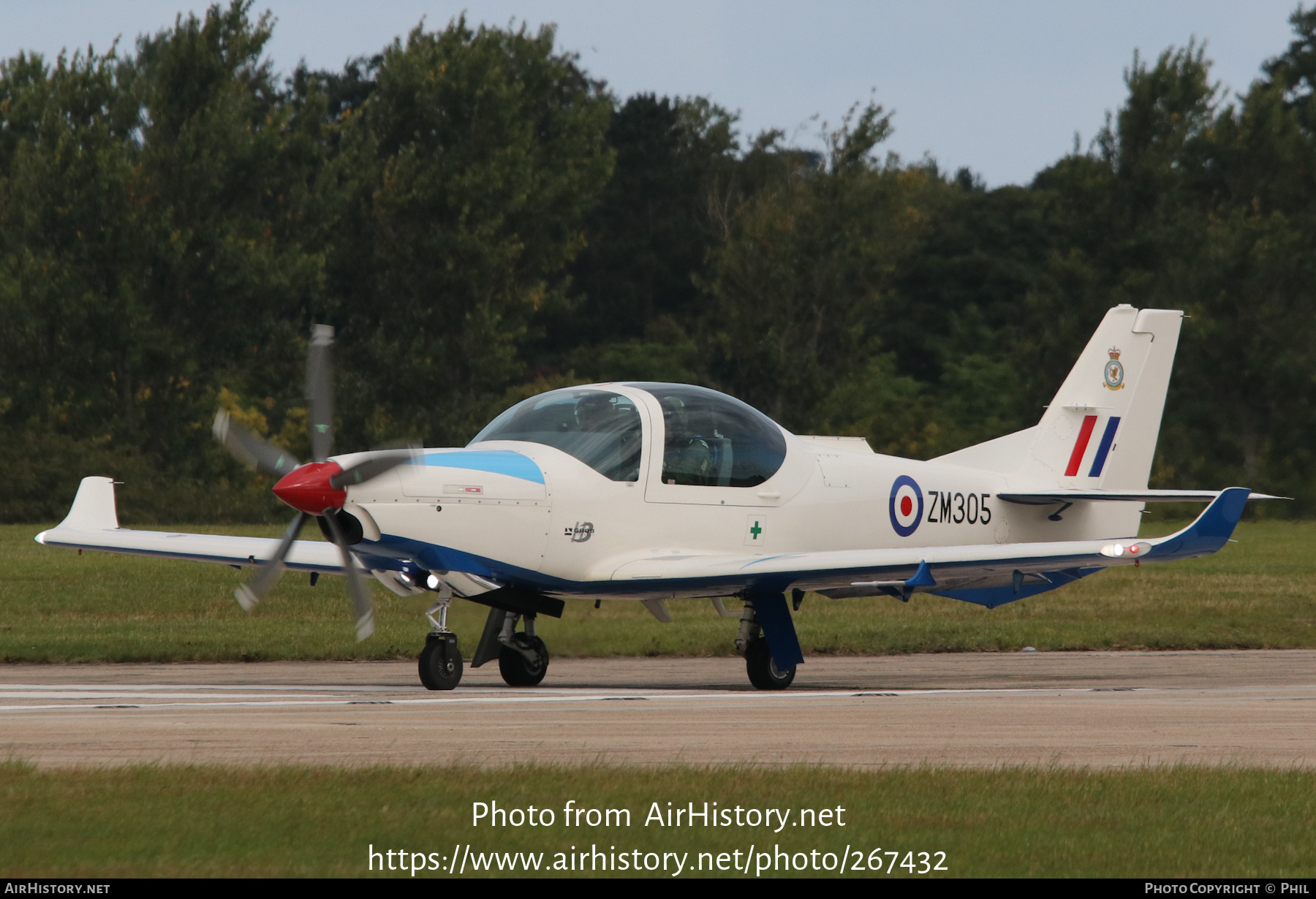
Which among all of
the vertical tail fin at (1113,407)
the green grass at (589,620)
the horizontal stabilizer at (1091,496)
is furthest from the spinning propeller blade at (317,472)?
the vertical tail fin at (1113,407)

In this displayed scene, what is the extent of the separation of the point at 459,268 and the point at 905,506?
3467cm

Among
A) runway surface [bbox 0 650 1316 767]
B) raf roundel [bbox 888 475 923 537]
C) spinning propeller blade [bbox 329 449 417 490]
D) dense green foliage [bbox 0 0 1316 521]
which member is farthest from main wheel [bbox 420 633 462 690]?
dense green foliage [bbox 0 0 1316 521]

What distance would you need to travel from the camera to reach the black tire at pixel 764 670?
1524cm

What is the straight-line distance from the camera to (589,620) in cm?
1569

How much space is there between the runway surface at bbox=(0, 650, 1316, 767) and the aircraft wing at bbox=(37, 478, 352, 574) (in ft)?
3.84

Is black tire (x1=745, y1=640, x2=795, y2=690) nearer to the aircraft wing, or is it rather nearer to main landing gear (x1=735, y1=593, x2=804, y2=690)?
main landing gear (x1=735, y1=593, x2=804, y2=690)

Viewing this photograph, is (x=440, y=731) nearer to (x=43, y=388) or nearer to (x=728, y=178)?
(x=43, y=388)

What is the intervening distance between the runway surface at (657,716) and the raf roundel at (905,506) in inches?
60.3

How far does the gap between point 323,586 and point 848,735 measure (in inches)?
653

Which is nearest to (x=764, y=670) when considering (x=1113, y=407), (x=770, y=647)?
(x=770, y=647)

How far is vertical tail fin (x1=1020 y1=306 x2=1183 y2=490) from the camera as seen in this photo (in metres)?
19.3

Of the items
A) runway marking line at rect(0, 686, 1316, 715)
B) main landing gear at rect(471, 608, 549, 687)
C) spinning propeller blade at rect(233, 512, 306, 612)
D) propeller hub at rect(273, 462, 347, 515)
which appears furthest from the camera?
main landing gear at rect(471, 608, 549, 687)

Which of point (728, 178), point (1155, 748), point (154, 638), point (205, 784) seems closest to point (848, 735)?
point (1155, 748)

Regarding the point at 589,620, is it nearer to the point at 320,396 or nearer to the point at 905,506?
the point at 905,506
